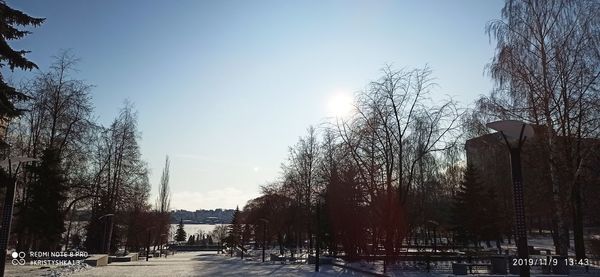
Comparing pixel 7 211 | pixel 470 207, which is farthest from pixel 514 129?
pixel 470 207

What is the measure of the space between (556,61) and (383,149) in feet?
28.8

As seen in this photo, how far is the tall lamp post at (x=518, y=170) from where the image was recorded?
875 centimetres

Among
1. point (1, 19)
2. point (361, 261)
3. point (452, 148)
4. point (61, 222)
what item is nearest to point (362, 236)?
point (361, 261)

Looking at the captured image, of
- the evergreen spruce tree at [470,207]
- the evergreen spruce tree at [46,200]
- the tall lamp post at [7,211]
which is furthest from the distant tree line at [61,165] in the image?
the evergreen spruce tree at [470,207]

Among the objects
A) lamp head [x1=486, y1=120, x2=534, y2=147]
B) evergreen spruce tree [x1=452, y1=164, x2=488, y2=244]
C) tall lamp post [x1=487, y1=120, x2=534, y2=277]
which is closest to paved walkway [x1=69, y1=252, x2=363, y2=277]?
tall lamp post [x1=487, y1=120, x2=534, y2=277]

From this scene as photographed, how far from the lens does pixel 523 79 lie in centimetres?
2172

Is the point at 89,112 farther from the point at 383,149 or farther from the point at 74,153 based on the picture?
the point at 383,149

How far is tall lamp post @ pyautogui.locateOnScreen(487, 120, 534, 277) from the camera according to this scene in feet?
28.7

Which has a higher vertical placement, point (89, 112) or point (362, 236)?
point (89, 112)

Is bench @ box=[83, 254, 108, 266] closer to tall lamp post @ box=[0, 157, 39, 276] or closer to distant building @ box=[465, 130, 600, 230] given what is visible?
tall lamp post @ box=[0, 157, 39, 276]

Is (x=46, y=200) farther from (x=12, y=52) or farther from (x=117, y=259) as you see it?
(x=12, y=52)

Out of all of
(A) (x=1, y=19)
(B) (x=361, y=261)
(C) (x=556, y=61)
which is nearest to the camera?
(A) (x=1, y=19)

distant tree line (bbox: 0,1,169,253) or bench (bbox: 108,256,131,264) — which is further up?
distant tree line (bbox: 0,1,169,253)

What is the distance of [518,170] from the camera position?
9375 mm
